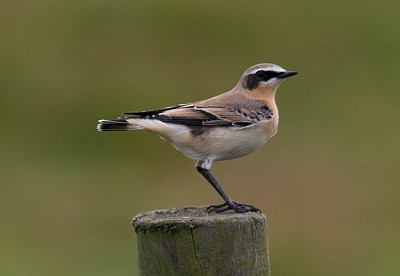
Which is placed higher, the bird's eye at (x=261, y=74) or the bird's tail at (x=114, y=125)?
the bird's eye at (x=261, y=74)

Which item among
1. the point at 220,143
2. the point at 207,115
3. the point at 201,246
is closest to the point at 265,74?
the point at 207,115

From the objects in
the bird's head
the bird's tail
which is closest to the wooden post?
the bird's tail

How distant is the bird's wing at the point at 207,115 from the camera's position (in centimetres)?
883

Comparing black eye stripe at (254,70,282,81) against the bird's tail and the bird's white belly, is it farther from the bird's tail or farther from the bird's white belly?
the bird's tail

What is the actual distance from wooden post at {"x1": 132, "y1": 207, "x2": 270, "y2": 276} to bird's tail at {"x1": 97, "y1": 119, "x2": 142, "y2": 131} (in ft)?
6.93

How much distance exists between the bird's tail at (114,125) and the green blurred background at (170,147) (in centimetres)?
562

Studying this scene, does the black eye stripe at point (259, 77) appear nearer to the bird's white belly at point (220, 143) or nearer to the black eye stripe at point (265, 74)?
the black eye stripe at point (265, 74)

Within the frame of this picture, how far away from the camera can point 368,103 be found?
21.7 metres

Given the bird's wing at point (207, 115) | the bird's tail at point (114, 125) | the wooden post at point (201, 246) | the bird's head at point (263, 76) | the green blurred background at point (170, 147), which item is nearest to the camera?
the wooden post at point (201, 246)

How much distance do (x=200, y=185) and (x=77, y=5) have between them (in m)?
7.97

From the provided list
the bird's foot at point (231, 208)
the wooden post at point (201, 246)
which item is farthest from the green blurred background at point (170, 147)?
the wooden post at point (201, 246)

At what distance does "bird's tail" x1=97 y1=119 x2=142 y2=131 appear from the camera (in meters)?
8.69

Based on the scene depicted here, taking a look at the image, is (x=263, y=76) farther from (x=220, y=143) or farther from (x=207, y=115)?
(x=220, y=143)

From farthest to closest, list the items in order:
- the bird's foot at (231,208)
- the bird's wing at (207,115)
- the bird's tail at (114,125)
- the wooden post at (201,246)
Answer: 1. the bird's wing at (207,115)
2. the bird's tail at (114,125)
3. the bird's foot at (231,208)
4. the wooden post at (201,246)
